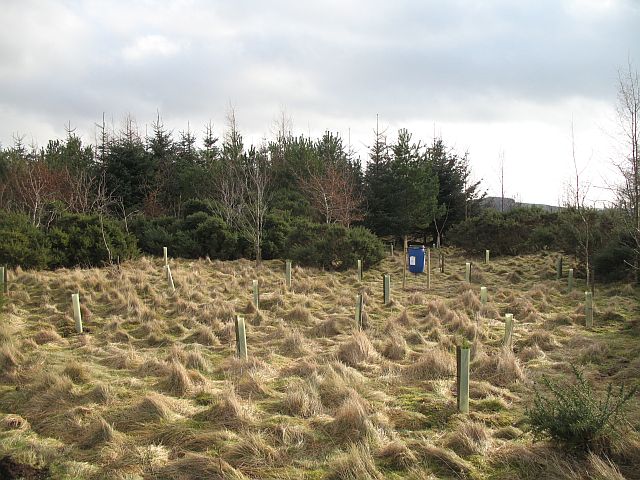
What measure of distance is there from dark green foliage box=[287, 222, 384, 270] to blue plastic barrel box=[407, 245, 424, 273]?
3.22ft

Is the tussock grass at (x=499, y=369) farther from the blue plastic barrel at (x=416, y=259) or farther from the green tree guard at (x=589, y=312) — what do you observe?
the blue plastic barrel at (x=416, y=259)

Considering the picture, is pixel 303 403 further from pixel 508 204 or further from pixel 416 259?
pixel 508 204

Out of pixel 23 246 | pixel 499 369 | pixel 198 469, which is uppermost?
pixel 23 246

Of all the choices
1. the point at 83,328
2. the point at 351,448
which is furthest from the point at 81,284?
the point at 351,448

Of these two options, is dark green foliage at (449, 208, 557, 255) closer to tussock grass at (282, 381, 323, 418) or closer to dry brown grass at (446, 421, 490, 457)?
tussock grass at (282, 381, 323, 418)

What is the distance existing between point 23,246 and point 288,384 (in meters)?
11.1

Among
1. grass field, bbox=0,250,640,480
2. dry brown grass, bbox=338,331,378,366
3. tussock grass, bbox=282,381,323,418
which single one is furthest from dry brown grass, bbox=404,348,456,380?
tussock grass, bbox=282,381,323,418

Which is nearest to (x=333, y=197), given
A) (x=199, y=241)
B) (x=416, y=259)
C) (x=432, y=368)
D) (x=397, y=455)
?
(x=199, y=241)

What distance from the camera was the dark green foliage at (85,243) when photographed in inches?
570

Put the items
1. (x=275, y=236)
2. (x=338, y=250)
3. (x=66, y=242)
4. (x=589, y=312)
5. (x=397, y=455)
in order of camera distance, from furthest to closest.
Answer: (x=275, y=236)
(x=338, y=250)
(x=66, y=242)
(x=589, y=312)
(x=397, y=455)

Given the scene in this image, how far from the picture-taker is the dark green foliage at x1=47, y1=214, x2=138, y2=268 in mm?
14484

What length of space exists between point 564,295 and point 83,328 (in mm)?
10284

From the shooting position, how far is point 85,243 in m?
14.6

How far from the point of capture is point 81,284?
10836 mm
